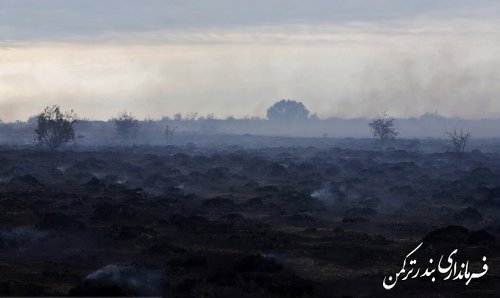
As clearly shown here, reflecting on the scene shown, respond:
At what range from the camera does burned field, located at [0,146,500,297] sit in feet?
79.4

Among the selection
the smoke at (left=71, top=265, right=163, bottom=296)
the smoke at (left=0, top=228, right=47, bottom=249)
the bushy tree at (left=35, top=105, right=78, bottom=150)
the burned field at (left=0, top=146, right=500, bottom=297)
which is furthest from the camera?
the bushy tree at (left=35, top=105, right=78, bottom=150)

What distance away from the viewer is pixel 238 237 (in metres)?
34.7

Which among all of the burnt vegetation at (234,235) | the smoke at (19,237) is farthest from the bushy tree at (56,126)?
the smoke at (19,237)

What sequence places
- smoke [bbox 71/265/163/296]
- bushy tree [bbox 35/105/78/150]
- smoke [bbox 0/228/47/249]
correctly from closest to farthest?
1. smoke [bbox 71/265/163/296]
2. smoke [bbox 0/228/47/249]
3. bushy tree [bbox 35/105/78/150]

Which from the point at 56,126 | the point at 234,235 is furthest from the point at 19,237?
the point at 56,126

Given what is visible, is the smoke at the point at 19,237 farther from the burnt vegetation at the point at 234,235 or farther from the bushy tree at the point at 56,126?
the bushy tree at the point at 56,126

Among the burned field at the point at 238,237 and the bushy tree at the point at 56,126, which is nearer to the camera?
the burned field at the point at 238,237

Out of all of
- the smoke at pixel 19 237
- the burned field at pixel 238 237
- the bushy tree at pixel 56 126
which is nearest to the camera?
the burned field at pixel 238 237

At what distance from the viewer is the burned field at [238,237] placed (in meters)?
24.2

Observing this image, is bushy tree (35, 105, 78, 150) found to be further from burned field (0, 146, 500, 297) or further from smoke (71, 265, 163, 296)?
smoke (71, 265, 163, 296)

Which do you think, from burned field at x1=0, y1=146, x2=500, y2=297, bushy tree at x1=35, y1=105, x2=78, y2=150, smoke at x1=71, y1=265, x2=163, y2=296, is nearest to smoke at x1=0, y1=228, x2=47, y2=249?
burned field at x1=0, y1=146, x2=500, y2=297

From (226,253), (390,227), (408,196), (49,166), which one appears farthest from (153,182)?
(226,253)

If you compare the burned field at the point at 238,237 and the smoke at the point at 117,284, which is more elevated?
the smoke at the point at 117,284

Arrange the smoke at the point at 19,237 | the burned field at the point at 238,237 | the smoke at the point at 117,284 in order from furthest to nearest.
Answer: the smoke at the point at 19,237
the burned field at the point at 238,237
the smoke at the point at 117,284
